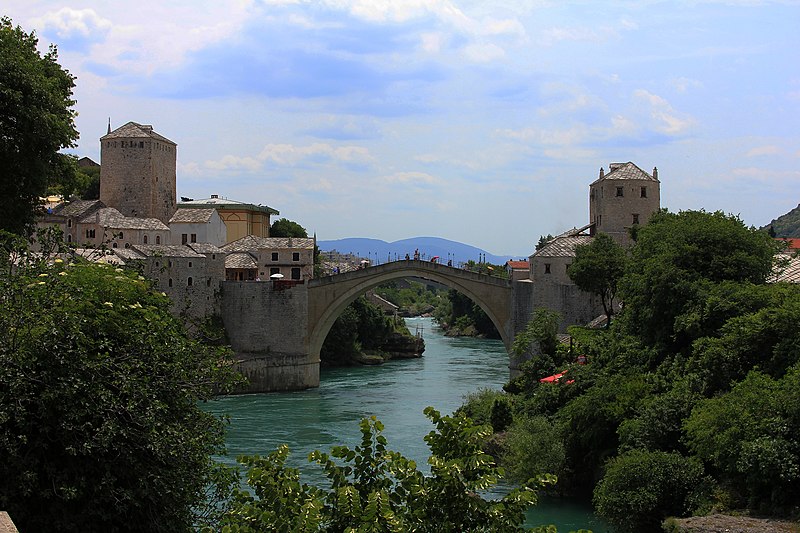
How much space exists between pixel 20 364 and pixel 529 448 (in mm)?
15457

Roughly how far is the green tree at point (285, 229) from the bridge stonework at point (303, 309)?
87.2ft

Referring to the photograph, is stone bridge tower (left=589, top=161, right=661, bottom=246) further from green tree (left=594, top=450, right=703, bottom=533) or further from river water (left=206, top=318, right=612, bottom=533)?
green tree (left=594, top=450, right=703, bottom=533)

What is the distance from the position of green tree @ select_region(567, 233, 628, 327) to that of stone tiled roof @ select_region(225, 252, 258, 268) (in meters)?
19.4

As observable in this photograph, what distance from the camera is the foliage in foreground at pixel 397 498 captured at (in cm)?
899

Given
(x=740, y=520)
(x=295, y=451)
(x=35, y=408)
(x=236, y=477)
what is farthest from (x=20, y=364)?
(x=295, y=451)

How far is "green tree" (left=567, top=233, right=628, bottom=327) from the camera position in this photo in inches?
1575

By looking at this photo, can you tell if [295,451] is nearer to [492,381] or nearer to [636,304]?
[636,304]

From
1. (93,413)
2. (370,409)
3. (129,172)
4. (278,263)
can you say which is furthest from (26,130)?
(129,172)

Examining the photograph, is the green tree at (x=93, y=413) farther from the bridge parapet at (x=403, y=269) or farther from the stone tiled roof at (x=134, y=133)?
the stone tiled roof at (x=134, y=133)

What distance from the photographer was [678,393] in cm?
2403

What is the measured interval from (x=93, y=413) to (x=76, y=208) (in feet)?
153

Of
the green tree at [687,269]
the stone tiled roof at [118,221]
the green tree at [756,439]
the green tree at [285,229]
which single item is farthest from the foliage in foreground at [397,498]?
the green tree at [285,229]

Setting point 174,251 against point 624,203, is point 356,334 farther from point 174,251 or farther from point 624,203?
point 624,203

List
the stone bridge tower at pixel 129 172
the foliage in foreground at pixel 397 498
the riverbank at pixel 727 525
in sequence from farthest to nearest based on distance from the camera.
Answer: the stone bridge tower at pixel 129 172
the riverbank at pixel 727 525
the foliage in foreground at pixel 397 498
